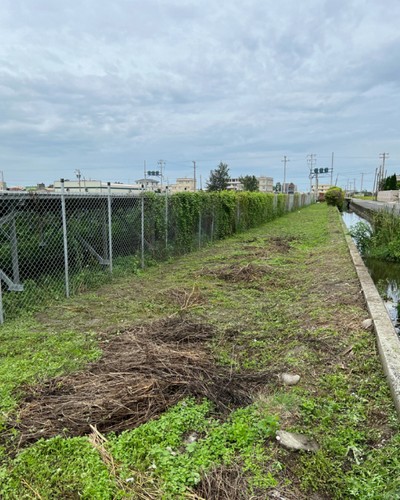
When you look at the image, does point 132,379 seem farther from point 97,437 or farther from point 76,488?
point 76,488

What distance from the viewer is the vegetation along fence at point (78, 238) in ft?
19.2

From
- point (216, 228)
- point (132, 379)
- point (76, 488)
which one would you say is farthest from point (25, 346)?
point (216, 228)

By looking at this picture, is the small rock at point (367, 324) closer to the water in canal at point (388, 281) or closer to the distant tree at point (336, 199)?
the water in canal at point (388, 281)

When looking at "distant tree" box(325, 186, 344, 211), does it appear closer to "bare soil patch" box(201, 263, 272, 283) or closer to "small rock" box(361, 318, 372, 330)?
"bare soil patch" box(201, 263, 272, 283)

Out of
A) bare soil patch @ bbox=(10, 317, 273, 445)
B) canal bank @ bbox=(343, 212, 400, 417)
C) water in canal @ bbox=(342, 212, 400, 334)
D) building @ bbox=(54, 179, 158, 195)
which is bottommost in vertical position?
water in canal @ bbox=(342, 212, 400, 334)

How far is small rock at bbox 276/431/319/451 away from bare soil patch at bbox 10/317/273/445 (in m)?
0.50

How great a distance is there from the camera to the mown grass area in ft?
6.87

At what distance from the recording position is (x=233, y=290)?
655 cm

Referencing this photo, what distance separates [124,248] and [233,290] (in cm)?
300

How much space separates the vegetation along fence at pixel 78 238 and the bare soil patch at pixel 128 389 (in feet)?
7.74

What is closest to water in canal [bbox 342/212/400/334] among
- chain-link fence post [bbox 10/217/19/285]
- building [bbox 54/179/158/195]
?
building [bbox 54/179/158/195]

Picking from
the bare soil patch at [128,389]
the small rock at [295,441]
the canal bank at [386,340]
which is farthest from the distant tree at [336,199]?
the small rock at [295,441]

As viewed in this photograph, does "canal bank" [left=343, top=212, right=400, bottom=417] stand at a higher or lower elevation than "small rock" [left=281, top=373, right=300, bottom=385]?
higher

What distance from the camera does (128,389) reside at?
3.00 meters
